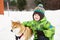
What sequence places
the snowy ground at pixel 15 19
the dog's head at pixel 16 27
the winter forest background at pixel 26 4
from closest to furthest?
the dog's head at pixel 16 27, the snowy ground at pixel 15 19, the winter forest background at pixel 26 4

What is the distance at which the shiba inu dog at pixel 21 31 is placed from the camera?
151 cm

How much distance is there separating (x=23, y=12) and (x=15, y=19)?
1.16 ft

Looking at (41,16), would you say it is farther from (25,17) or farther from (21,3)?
(21,3)

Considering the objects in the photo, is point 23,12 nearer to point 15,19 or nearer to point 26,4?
point 26,4

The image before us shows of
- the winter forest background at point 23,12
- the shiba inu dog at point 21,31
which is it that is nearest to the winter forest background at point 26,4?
the winter forest background at point 23,12

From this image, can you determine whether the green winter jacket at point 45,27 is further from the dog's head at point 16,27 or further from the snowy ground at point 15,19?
the snowy ground at point 15,19

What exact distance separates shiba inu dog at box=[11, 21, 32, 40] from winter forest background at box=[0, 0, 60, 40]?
15.0 inches

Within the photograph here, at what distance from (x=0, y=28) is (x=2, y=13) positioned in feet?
0.63

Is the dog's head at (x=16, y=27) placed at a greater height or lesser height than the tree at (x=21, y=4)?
lesser

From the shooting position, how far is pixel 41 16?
4.97 feet

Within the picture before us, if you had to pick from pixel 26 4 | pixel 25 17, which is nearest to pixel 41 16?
pixel 25 17

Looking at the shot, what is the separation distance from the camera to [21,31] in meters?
1.52

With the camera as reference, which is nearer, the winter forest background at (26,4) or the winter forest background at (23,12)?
the winter forest background at (23,12)

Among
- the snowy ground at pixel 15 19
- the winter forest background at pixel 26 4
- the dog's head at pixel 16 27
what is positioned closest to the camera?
the dog's head at pixel 16 27
